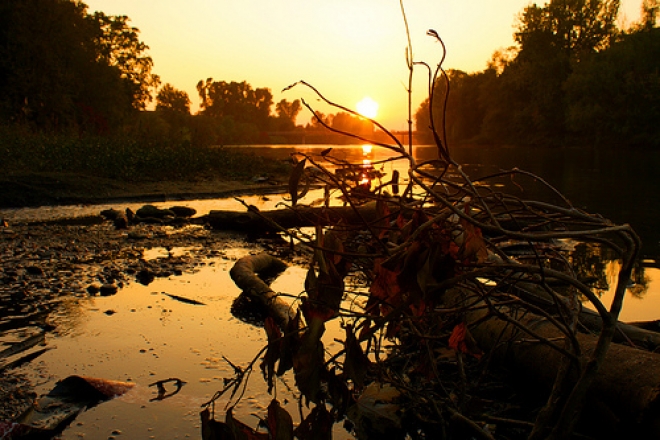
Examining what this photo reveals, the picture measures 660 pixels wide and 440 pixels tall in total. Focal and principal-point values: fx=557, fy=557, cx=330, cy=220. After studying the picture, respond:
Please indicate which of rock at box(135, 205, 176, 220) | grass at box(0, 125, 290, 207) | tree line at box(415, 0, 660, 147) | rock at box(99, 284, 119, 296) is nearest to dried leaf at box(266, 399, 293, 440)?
rock at box(99, 284, 119, 296)

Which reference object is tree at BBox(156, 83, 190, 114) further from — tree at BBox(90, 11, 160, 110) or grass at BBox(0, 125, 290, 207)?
grass at BBox(0, 125, 290, 207)

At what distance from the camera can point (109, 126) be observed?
4538 centimetres

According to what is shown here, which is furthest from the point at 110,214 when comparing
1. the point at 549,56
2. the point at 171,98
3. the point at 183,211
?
the point at 171,98

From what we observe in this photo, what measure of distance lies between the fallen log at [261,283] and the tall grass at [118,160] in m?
11.9

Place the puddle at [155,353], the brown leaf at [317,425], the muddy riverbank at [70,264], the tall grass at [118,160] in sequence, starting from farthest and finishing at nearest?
the tall grass at [118,160] < the muddy riverbank at [70,264] < the puddle at [155,353] < the brown leaf at [317,425]

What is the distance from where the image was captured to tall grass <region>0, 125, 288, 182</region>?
17078 millimetres

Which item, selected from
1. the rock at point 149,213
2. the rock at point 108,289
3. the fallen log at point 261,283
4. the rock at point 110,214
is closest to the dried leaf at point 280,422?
the fallen log at point 261,283

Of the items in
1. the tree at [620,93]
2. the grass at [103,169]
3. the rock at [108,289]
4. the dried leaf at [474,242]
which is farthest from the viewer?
the tree at [620,93]

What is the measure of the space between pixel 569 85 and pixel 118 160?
2097 inches

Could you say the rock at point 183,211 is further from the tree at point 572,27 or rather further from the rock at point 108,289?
the tree at point 572,27

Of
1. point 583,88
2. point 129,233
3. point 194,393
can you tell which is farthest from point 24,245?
point 583,88

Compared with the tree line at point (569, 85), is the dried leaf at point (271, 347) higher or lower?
lower

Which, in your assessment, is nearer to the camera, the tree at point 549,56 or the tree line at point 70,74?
the tree line at point 70,74

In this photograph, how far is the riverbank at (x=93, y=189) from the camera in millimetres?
13031
